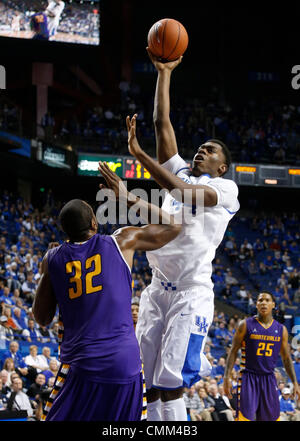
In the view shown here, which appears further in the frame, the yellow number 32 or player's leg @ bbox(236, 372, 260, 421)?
player's leg @ bbox(236, 372, 260, 421)

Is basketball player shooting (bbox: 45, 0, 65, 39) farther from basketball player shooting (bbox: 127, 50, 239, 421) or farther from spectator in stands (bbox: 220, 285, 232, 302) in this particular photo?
basketball player shooting (bbox: 127, 50, 239, 421)

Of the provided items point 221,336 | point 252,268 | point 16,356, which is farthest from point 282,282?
point 16,356

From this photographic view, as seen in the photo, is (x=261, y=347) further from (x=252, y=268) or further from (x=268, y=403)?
(x=252, y=268)

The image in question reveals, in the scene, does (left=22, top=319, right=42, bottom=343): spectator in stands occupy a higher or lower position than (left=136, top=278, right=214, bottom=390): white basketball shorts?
lower

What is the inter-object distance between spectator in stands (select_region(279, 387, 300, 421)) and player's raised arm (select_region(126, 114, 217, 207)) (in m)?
7.13

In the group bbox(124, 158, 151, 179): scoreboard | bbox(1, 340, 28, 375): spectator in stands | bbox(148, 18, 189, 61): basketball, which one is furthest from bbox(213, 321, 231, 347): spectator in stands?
bbox(148, 18, 189, 61): basketball

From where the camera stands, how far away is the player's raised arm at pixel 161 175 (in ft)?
12.6

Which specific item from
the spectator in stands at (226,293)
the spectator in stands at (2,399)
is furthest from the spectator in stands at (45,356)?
the spectator in stands at (226,293)

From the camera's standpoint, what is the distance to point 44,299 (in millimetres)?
3467

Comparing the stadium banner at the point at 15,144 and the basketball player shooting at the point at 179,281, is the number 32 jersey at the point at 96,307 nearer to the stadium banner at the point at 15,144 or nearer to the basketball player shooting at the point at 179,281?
the basketball player shooting at the point at 179,281

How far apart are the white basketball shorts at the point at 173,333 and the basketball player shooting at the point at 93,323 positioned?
626 mm

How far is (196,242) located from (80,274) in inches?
44.6

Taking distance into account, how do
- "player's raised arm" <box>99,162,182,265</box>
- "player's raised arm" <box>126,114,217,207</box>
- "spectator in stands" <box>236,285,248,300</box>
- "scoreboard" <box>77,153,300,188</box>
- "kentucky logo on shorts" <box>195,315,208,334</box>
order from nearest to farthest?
"player's raised arm" <box>99,162,182,265</box> < "player's raised arm" <box>126,114,217,207</box> < "kentucky logo on shorts" <box>195,315,208,334</box> < "spectator in stands" <box>236,285,248,300</box> < "scoreboard" <box>77,153,300,188</box>

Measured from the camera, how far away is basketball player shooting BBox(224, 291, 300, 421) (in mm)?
6196
